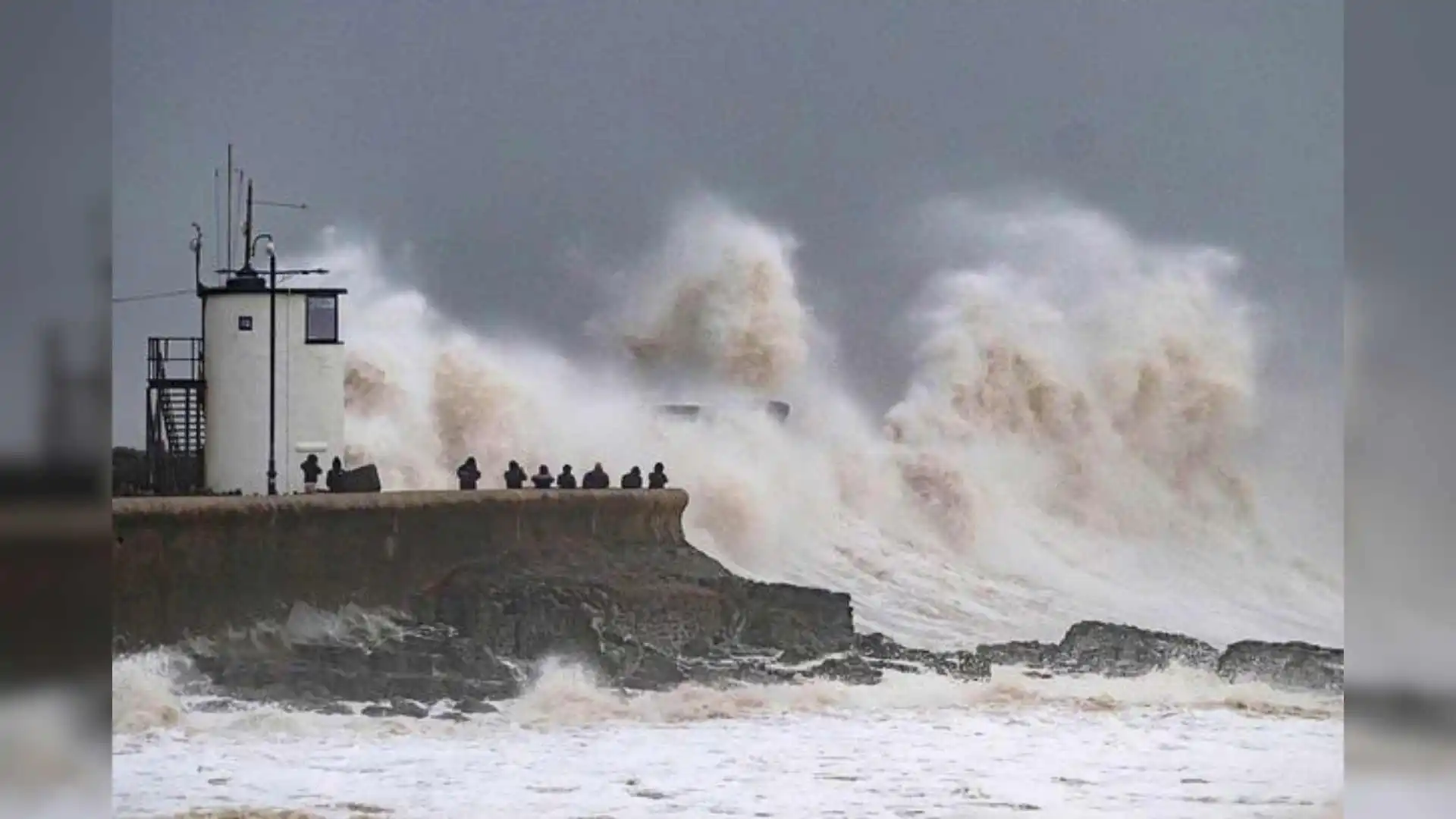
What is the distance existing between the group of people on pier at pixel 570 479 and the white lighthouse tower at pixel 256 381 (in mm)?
351

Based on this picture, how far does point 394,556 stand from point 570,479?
41cm

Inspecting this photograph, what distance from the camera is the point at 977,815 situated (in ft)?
14.7

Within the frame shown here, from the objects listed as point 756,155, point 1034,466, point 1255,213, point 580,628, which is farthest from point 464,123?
point 1255,213

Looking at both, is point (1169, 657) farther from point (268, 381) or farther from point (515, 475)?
point (268, 381)

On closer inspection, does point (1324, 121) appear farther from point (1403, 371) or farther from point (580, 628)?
point (580, 628)

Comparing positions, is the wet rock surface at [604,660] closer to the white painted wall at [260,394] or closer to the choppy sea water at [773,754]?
the choppy sea water at [773,754]

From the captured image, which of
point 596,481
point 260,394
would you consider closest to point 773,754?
point 596,481

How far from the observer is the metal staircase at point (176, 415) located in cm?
448

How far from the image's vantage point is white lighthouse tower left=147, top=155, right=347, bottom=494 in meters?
4.50

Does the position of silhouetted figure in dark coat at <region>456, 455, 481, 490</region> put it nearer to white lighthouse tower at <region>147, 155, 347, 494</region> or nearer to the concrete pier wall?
the concrete pier wall

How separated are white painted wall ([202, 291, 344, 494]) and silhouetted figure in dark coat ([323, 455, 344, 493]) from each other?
0.02m

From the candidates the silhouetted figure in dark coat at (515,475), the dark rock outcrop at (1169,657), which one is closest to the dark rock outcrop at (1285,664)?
the dark rock outcrop at (1169,657)

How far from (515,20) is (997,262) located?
3.81 feet

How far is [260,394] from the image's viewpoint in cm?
450
